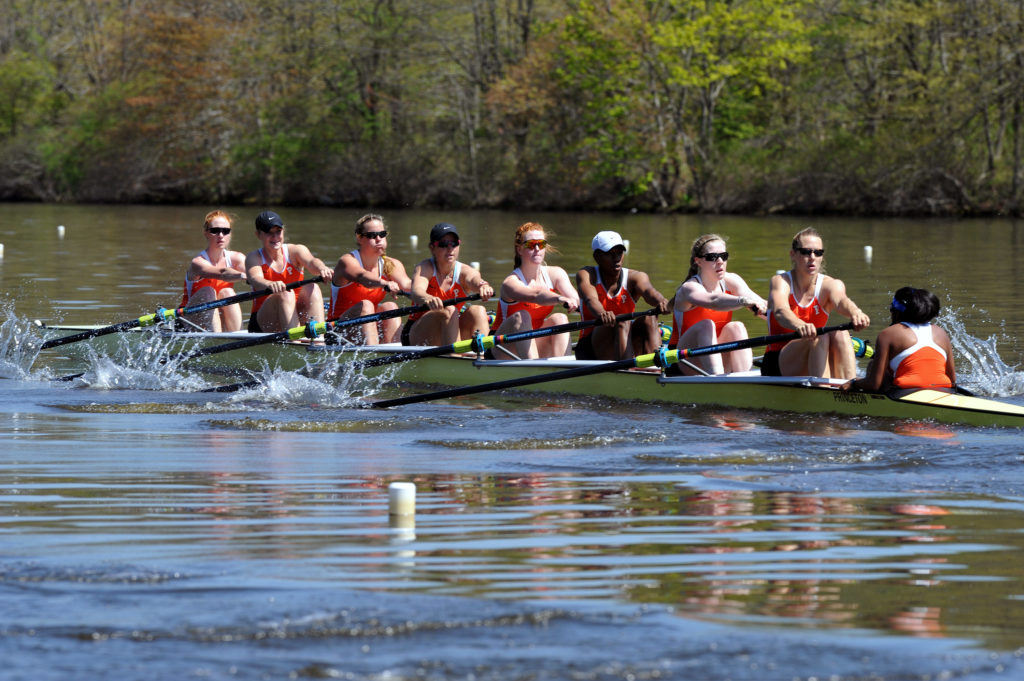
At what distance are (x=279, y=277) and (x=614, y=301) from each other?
153 inches

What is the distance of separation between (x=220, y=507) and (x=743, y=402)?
4.79 metres

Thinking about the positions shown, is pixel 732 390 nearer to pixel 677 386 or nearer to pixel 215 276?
pixel 677 386

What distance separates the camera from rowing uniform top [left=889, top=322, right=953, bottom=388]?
1016 centimetres

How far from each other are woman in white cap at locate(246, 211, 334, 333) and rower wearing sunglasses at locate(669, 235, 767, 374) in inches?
166

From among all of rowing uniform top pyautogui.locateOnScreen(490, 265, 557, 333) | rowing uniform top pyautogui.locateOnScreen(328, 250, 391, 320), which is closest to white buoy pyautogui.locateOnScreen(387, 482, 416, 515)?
rowing uniform top pyautogui.locateOnScreen(490, 265, 557, 333)

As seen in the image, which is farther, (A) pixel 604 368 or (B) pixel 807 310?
(A) pixel 604 368

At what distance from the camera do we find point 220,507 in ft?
24.4

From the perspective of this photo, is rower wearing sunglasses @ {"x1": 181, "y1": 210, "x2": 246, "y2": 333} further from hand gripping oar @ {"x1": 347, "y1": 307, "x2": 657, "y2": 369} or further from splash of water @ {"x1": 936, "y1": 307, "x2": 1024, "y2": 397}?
splash of water @ {"x1": 936, "y1": 307, "x2": 1024, "y2": 397}

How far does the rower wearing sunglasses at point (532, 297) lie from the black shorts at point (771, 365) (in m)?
1.70

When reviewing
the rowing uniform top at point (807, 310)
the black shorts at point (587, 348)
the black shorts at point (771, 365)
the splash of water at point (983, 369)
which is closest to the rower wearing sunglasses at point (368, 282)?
the black shorts at point (587, 348)

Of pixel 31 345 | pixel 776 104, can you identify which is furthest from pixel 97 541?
pixel 776 104

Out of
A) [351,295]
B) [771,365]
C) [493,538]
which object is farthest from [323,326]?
[493,538]

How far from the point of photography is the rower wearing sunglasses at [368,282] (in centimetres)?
1400

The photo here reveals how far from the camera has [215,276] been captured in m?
15.1
